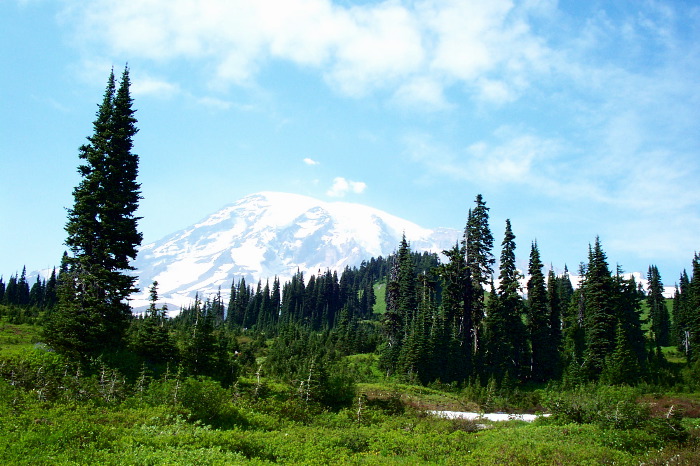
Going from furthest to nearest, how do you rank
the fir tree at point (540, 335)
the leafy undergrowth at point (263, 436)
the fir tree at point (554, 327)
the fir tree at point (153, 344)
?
the fir tree at point (554, 327)
the fir tree at point (540, 335)
the fir tree at point (153, 344)
the leafy undergrowth at point (263, 436)

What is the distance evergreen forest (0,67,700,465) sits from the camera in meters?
14.9

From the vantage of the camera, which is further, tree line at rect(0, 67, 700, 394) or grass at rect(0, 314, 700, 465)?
tree line at rect(0, 67, 700, 394)

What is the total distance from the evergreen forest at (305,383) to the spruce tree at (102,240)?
9 cm

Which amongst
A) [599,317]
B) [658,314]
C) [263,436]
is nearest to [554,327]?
[599,317]

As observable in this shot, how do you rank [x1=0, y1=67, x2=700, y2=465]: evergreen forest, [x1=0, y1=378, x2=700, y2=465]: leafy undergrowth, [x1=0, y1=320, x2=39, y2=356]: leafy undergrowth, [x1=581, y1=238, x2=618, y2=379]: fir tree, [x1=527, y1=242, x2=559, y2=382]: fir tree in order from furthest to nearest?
1. [x1=527, y1=242, x2=559, y2=382]: fir tree
2. [x1=581, y1=238, x2=618, y2=379]: fir tree
3. [x1=0, y1=320, x2=39, y2=356]: leafy undergrowth
4. [x1=0, y1=67, x2=700, y2=465]: evergreen forest
5. [x1=0, y1=378, x2=700, y2=465]: leafy undergrowth

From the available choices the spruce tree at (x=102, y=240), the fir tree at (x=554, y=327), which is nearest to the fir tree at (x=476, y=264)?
the fir tree at (x=554, y=327)

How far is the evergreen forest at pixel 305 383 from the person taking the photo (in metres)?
14.9

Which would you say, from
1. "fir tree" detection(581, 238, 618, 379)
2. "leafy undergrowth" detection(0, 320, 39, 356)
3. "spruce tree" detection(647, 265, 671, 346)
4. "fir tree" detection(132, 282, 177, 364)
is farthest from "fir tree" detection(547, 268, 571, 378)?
"leafy undergrowth" detection(0, 320, 39, 356)

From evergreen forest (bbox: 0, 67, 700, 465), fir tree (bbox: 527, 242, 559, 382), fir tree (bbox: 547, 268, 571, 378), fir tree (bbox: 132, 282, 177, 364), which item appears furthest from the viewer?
fir tree (bbox: 547, 268, 571, 378)

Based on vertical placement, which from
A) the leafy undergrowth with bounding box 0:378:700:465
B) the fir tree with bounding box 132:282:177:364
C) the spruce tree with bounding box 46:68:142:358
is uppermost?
the spruce tree with bounding box 46:68:142:358

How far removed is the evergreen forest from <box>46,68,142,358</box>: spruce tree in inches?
3.6

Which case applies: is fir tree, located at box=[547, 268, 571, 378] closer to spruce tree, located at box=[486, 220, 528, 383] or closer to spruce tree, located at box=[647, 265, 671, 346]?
spruce tree, located at box=[486, 220, 528, 383]

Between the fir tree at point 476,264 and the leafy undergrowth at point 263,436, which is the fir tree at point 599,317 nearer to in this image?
the fir tree at point 476,264

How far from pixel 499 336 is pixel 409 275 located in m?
17.6
